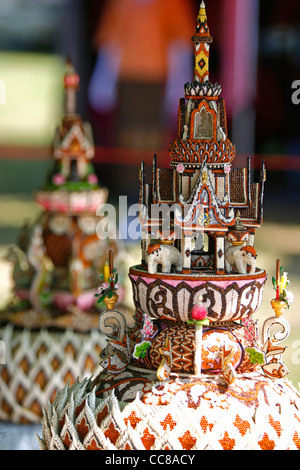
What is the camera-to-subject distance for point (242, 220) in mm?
3316

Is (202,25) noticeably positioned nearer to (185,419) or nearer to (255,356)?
(255,356)

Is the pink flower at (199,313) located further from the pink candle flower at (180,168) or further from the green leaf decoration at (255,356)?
the pink candle flower at (180,168)

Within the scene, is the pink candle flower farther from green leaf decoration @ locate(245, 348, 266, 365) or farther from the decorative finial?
the decorative finial

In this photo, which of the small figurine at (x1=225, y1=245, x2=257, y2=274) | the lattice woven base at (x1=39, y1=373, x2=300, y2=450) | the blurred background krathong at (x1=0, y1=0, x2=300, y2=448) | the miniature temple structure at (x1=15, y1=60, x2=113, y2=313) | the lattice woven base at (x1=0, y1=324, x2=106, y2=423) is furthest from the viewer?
the blurred background krathong at (x1=0, y1=0, x2=300, y2=448)

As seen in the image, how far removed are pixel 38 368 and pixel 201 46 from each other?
3.15 meters

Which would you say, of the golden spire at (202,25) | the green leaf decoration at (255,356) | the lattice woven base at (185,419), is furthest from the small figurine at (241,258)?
the golden spire at (202,25)

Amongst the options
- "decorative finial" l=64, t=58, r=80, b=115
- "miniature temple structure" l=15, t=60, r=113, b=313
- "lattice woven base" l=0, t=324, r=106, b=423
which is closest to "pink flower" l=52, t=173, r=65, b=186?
"miniature temple structure" l=15, t=60, r=113, b=313

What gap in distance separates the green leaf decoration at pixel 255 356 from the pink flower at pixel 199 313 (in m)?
0.32

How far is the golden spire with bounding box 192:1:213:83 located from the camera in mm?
3338

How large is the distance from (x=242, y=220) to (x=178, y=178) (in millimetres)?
A: 360

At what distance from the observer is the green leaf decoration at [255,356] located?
325 centimetres

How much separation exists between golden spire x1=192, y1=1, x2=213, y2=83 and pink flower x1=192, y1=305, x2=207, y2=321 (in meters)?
1.09
